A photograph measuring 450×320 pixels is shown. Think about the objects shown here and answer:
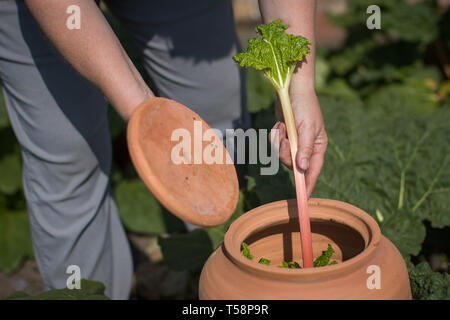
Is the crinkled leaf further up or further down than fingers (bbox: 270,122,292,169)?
further down

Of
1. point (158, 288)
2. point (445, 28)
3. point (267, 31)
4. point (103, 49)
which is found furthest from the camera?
point (445, 28)

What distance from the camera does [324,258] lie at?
174 cm

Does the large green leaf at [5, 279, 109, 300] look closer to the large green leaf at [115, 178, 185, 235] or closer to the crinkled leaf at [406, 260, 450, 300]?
the crinkled leaf at [406, 260, 450, 300]

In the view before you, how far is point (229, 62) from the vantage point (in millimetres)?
2453

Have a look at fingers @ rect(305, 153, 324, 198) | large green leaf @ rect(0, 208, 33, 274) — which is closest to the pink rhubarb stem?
fingers @ rect(305, 153, 324, 198)

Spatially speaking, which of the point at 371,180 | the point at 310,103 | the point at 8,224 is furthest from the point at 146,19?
the point at 8,224

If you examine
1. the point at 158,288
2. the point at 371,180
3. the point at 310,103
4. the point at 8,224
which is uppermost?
the point at 310,103

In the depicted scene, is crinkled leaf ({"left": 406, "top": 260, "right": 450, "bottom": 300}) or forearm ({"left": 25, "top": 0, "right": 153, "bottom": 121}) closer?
forearm ({"left": 25, "top": 0, "right": 153, "bottom": 121})

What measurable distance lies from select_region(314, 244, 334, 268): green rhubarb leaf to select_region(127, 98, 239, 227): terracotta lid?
0.35m

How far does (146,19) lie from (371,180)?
3.87 feet

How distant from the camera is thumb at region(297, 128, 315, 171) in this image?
64.7 inches

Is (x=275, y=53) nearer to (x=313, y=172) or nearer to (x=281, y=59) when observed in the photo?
(x=281, y=59)

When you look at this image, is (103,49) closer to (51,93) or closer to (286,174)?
(51,93)

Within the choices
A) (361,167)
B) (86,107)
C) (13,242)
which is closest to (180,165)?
(86,107)
